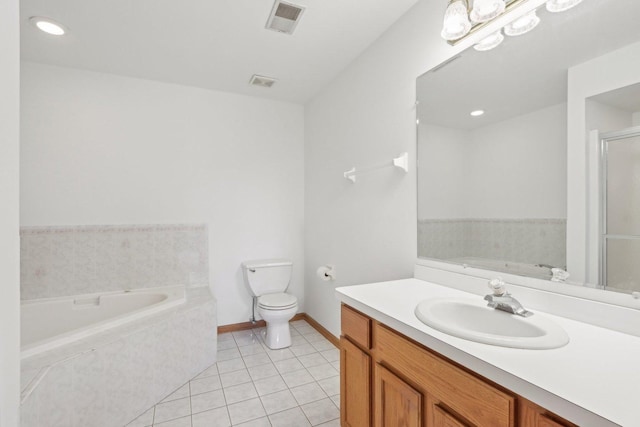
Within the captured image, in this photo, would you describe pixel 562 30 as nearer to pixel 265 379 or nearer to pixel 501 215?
pixel 501 215

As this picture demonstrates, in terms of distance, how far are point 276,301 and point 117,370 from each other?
124 centimetres

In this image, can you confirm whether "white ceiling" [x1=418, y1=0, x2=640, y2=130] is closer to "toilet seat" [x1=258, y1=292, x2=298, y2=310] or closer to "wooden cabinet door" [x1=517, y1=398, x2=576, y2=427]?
"wooden cabinet door" [x1=517, y1=398, x2=576, y2=427]

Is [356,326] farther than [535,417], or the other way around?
[356,326]

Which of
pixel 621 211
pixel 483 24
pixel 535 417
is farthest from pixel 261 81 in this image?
pixel 535 417

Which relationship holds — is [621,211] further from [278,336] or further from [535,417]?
[278,336]

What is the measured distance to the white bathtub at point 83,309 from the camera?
7.20 ft

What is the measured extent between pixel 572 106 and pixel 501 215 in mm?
494

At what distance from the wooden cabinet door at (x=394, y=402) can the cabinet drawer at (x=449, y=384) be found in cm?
4

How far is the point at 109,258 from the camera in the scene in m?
2.61

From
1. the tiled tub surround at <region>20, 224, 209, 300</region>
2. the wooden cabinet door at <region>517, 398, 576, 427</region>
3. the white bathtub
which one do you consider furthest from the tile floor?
the wooden cabinet door at <region>517, 398, 576, 427</region>

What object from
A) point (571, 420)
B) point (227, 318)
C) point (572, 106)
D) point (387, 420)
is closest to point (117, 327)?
point (227, 318)

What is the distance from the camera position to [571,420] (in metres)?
0.62

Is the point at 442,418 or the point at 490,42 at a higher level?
the point at 490,42
